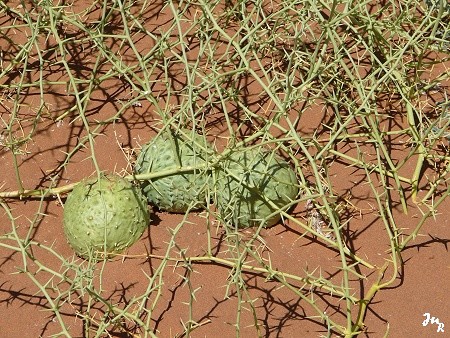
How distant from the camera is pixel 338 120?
12.0ft

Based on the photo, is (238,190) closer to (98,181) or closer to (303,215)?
(303,215)

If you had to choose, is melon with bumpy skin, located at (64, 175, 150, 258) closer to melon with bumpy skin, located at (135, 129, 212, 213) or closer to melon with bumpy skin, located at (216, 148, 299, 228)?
melon with bumpy skin, located at (135, 129, 212, 213)

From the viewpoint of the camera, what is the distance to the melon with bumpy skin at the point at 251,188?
368 centimetres

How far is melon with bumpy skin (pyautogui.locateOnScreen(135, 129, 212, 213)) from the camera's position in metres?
3.77

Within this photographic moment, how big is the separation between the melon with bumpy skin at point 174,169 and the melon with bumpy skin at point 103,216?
0.41 feet

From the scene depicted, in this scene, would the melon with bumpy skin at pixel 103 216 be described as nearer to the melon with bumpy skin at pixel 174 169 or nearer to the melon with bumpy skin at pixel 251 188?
the melon with bumpy skin at pixel 174 169

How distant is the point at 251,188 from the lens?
367 cm

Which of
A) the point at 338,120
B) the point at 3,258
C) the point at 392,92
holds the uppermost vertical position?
the point at 392,92

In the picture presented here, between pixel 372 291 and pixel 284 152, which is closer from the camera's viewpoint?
pixel 372 291

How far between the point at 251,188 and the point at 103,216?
70cm

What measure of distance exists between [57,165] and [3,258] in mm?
636

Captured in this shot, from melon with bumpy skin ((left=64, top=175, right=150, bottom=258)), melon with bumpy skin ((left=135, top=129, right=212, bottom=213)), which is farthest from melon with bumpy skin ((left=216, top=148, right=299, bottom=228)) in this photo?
melon with bumpy skin ((left=64, top=175, right=150, bottom=258))

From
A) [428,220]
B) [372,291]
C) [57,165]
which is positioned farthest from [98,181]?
[428,220]

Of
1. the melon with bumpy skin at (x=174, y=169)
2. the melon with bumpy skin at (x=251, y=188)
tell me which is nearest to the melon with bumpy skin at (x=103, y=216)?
the melon with bumpy skin at (x=174, y=169)
